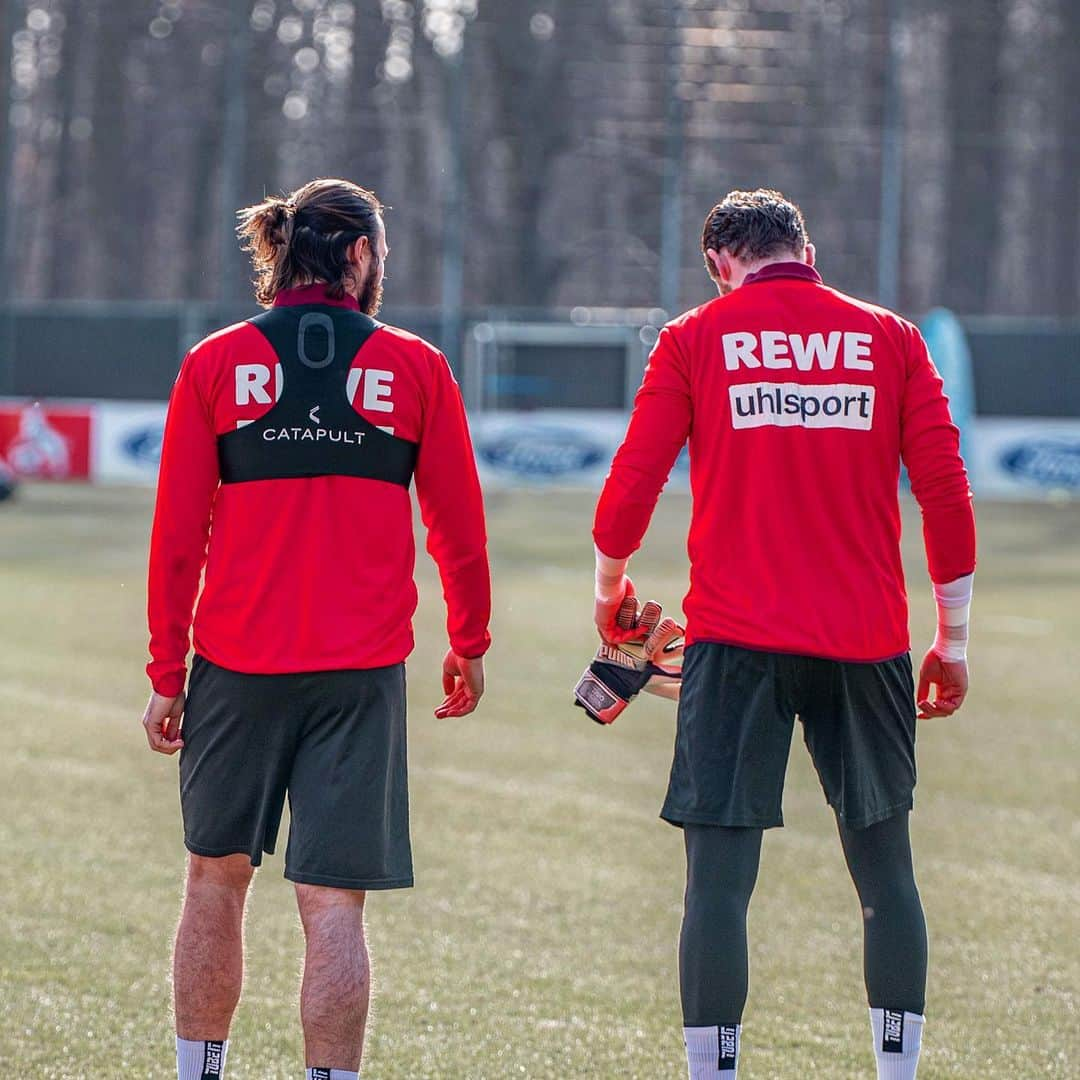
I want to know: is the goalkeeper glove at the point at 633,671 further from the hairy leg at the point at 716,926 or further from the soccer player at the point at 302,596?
the soccer player at the point at 302,596

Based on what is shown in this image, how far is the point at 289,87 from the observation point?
31.2m

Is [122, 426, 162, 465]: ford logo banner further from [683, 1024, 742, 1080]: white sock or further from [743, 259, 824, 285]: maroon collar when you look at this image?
[683, 1024, 742, 1080]: white sock

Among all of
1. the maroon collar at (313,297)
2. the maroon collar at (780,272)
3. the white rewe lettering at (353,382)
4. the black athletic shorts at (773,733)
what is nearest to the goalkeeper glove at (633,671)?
the black athletic shorts at (773,733)

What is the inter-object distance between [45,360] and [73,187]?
376cm

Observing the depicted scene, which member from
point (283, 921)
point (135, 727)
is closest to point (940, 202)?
point (135, 727)

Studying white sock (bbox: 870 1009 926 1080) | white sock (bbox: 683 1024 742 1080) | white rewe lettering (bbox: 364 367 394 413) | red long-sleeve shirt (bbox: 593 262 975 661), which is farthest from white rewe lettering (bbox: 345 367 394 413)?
white sock (bbox: 870 1009 926 1080)

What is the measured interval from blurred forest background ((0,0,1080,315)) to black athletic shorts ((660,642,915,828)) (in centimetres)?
2690

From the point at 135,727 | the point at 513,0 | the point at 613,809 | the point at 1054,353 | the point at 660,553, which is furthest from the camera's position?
the point at 513,0

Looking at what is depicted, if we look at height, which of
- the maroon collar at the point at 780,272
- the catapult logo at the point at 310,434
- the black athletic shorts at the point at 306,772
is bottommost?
the black athletic shorts at the point at 306,772

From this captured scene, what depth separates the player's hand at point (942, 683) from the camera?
12.7 feet

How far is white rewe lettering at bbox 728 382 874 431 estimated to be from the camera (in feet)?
11.9

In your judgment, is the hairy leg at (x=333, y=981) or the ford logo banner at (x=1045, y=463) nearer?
the hairy leg at (x=333, y=981)

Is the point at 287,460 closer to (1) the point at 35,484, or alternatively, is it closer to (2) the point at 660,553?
(2) the point at 660,553

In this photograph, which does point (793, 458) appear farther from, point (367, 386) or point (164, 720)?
point (164, 720)
